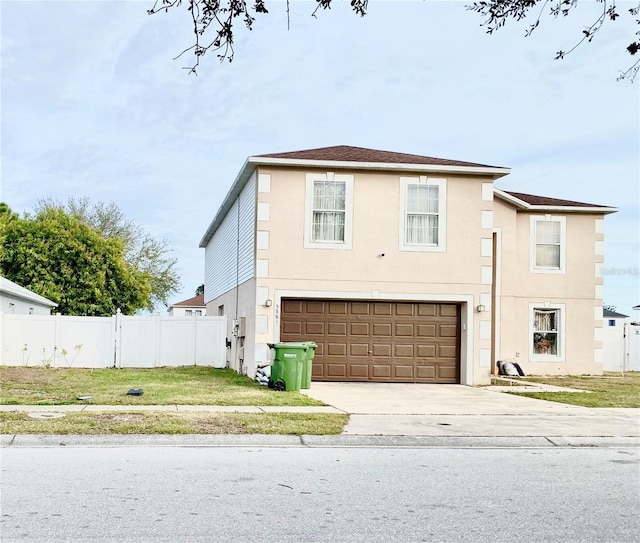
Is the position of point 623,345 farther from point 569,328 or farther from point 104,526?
point 104,526

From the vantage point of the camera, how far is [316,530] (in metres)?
6.07

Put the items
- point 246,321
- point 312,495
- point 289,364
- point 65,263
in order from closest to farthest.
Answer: point 312,495 → point 289,364 → point 246,321 → point 65,263

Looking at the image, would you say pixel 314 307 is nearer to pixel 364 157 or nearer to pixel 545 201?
pixel 364 157

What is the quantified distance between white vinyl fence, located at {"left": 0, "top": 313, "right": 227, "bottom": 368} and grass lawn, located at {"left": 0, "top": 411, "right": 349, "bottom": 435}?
13.7 m

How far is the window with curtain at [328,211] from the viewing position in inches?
816

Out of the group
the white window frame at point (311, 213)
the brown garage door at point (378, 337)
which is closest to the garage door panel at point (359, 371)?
the brown garage door at point (378, 337)

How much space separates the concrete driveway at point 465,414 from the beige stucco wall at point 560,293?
22.9 feet

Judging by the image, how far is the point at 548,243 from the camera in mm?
25953

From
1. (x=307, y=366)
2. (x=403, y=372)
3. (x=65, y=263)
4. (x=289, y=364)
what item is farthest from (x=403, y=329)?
(x=65, y=263)

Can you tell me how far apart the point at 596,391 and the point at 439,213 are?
6.06 metres

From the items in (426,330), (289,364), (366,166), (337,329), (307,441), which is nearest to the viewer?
(307,441)

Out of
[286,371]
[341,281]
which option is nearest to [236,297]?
[341,281]

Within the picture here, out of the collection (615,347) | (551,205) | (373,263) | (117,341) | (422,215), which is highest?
(551,205)

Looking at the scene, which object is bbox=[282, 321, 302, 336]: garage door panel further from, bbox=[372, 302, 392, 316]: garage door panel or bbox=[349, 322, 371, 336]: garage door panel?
bbox=[372, 302, 392, 316]: garage door panel
